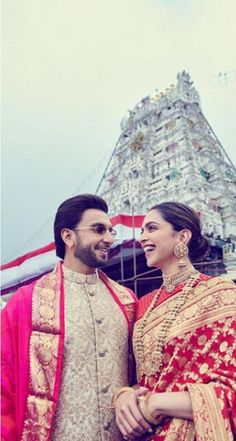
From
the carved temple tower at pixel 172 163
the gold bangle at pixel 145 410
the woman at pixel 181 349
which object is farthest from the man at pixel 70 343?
the carved temple tower at pixel 172 163

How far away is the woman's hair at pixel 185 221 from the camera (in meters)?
1.94

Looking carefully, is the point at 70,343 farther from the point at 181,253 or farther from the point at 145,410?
the point at 181,253

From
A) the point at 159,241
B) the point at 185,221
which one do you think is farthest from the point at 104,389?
the point at 185,221

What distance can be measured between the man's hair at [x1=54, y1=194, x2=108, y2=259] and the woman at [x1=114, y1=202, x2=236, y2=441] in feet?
0.90

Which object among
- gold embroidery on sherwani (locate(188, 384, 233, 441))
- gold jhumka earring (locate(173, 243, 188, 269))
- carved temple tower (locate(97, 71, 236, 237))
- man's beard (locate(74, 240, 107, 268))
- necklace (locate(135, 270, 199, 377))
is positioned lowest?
gold embroidery on sherwani (locate(188, 384, 233, 441))

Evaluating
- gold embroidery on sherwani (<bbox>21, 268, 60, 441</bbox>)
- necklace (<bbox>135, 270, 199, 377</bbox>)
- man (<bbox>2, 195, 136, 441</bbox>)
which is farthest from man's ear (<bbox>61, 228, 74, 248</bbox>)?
necklace (<bbox>135, 270, 199, 377</bbox>)

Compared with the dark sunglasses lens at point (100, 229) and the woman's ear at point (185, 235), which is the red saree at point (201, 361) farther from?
the dark sunglasses lens at point (100, 229)

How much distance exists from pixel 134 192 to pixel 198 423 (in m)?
13.2

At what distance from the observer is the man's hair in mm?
2061

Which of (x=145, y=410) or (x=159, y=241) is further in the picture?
(x=159, y=241)

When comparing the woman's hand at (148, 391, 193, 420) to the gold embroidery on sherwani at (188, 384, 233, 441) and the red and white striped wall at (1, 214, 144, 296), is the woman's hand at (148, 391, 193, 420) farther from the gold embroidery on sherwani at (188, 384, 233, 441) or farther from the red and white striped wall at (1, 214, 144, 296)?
the red and white striped wall at (1, 214, 144, 296)

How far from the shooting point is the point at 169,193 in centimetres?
1308

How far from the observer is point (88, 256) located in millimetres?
2018

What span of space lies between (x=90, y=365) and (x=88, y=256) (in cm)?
47
